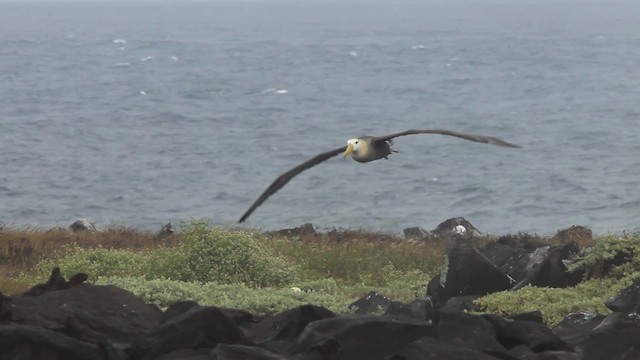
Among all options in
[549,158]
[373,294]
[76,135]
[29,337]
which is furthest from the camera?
[76,135]

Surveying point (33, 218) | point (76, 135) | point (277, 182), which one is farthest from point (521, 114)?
point (277, 182)

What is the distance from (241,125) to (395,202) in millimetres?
38037

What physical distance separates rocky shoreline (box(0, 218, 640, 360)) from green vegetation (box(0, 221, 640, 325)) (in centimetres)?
221

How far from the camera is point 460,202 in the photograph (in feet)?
205

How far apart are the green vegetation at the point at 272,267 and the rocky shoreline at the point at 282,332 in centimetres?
221

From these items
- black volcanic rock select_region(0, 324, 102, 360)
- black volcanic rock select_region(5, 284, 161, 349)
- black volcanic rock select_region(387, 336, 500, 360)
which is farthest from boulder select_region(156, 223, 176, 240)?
black volcanic rock select_region(387, 336, 500, 360)

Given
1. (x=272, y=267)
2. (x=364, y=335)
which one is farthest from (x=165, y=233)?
(x=364, y=335)

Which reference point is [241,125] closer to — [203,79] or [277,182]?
[203,79]

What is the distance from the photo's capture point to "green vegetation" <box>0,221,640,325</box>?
1442cm

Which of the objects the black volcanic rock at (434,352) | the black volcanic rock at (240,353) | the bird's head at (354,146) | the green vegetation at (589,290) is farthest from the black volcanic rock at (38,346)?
the bird's head at (354,146)

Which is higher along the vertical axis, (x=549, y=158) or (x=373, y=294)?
(x=373, y=294)

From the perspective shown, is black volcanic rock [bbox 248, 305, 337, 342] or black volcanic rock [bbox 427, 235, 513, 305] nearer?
black volcanic rock [bbox 248, 305, 337, 342]

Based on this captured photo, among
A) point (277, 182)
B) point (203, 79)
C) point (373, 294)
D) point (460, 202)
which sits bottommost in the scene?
point (203, 79)

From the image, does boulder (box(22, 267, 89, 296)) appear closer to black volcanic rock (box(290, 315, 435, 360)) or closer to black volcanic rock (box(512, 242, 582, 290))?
black volcanic rock (box(290, 315, 435, 360))
